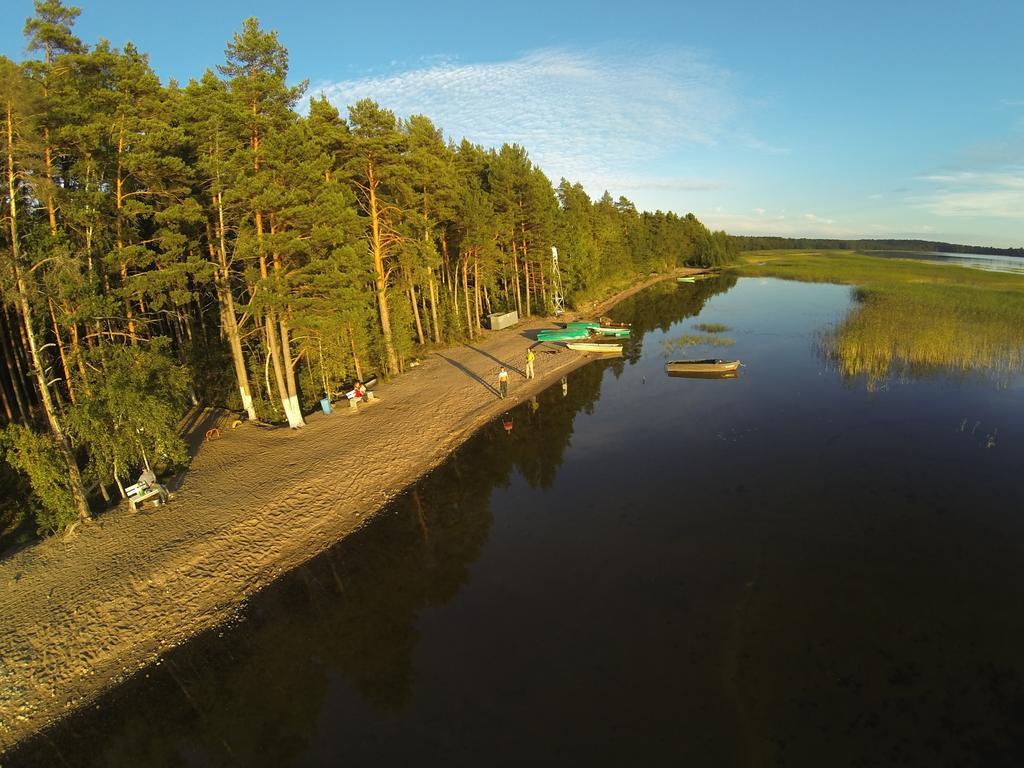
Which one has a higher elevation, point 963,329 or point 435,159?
point 435,159

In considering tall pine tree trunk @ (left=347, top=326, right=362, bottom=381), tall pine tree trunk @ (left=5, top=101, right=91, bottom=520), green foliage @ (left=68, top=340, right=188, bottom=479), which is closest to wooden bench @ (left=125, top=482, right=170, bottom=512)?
green foliage @ (left=68, top=340, right=188, bottom=479)

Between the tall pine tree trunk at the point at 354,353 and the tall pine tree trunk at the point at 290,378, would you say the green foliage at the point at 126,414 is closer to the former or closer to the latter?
the tall pine tree trunk at the point at 290,378

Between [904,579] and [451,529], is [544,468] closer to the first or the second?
[451,529]

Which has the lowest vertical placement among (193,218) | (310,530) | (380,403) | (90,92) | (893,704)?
(893,704)

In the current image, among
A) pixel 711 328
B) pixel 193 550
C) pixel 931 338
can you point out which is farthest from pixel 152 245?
pixel 931 338

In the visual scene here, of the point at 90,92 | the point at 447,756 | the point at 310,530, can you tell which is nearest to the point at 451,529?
the point at 310,530

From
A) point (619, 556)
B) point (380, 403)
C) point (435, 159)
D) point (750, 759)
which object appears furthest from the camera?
point (435, 159)
